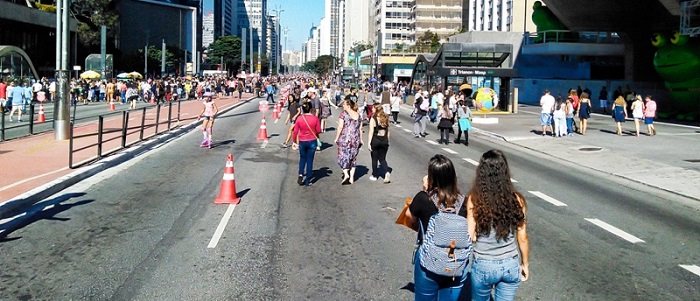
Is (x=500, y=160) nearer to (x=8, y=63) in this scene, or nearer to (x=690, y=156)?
(x=690, y=156)

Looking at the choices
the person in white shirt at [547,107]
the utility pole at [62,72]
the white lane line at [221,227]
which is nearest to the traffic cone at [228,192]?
the white lane line at [221,227]

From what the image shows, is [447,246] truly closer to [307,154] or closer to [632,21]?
[307,154]

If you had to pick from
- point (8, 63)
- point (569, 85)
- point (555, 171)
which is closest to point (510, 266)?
point (555, 171)

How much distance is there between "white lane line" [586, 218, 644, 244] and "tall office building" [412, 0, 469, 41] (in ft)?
365

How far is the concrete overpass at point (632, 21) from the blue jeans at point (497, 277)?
42.8 meters

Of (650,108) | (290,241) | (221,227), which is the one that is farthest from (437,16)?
(290,241)

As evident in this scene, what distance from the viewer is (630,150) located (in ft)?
64.3

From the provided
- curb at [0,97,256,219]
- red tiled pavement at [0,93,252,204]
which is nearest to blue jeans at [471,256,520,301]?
curb at [0,97,256,219]

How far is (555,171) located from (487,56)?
2249 centimetres

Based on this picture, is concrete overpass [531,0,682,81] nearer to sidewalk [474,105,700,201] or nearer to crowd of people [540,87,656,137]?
sidewalk [474,105,700,201]

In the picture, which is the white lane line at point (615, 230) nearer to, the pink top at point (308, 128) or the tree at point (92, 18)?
the pink top at point (308, 128)

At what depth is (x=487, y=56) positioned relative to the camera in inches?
1475

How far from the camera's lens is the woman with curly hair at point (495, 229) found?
442 centimetres

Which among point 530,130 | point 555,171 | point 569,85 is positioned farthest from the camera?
point 569,85
